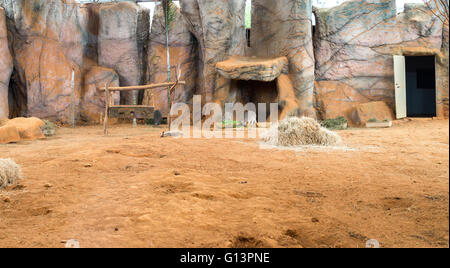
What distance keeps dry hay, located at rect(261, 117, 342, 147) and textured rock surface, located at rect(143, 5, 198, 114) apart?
309 inches

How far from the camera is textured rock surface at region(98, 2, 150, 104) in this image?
44.4 ft

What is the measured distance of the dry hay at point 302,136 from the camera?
627 cm

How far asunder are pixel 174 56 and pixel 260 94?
389 centimetres

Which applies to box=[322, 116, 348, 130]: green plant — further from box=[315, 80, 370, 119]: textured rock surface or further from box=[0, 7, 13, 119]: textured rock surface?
box=[0, 7, 13, 119]: textured rock surface

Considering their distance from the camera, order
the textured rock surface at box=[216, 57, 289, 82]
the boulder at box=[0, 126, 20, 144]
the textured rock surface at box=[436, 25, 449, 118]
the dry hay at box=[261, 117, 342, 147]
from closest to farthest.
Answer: the dry hay at box=[261, 117, 342, 147] → the boulder at box=[0, 126, 20, 144] → the textured rock surface at box=[216, 57, 289, 82] → the textured rock surface at box=[436, 25, 449, 118]

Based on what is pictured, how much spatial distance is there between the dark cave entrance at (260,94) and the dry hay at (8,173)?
355 inches

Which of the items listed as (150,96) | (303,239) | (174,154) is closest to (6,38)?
(150,96)

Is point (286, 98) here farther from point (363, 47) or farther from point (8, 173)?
point (8, 173)

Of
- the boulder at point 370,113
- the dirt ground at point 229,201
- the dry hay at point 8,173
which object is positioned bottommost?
the dirt ground at point 229,201

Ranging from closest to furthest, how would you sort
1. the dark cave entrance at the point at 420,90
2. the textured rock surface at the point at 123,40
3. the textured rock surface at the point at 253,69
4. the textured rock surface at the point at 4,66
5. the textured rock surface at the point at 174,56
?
the textured rock surface at the point at 253,69 → the textured rock surface at the point at 4,66 → the textured rock surface at the point at 123,40 → the textured rock surface at the point at 174,56 → the dark cave entrance at the point at 420,90

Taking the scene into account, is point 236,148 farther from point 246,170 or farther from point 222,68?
point 222,68

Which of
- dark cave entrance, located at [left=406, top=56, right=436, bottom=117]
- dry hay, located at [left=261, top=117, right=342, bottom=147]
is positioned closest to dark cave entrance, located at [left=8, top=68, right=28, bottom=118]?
dry hay, located at [left=261, top=117, right=342, bottom=147]

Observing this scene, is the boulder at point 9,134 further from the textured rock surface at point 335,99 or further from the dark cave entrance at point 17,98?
the textured rock surface at point 335,99

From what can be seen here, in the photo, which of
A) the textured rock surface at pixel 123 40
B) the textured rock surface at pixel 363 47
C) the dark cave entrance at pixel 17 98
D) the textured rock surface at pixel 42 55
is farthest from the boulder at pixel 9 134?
the textured rock surface at pixel 363 47
